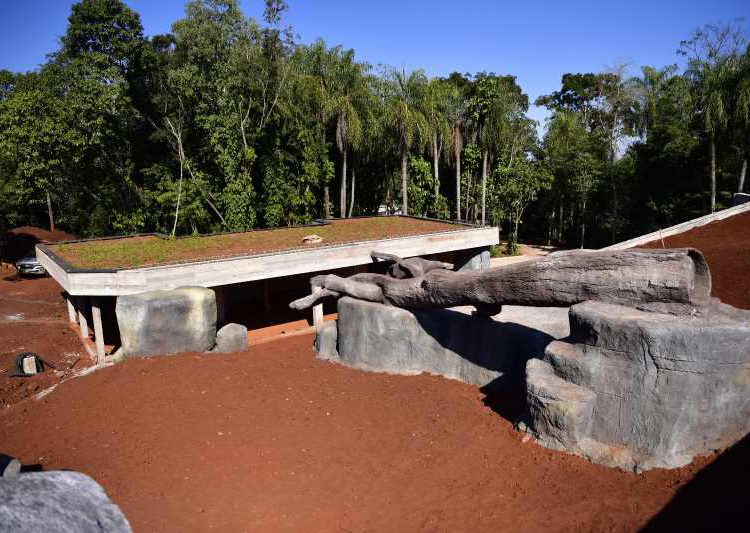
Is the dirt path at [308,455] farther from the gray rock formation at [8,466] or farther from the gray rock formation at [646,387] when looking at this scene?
the gray rock formation at [8,466]

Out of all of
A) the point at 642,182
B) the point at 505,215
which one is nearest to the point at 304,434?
the point at 505,215

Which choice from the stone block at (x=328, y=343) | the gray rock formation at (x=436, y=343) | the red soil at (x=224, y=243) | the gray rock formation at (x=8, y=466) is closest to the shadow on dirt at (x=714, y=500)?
the gray rock formation at (x=436, y=343)

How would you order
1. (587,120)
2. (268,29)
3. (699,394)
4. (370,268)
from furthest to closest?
(587,120) < (268,29) < (370,268) < (699,394)

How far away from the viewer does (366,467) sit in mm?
7844

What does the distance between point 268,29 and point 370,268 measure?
12.5 m

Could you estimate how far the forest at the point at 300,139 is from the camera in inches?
811

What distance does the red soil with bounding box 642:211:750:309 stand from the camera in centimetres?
1477

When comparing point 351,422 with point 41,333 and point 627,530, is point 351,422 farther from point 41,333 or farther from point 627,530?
point 41,333

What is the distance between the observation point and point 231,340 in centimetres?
1323

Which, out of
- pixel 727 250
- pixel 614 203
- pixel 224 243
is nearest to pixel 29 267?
pixel 224 243

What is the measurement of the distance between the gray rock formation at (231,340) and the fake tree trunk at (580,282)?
5025 mm

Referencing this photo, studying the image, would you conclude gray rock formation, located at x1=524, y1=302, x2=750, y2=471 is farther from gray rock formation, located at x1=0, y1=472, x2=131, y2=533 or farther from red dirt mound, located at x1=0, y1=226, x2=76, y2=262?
red dirt mound, located at x1=0, y1=226, x2=76, y2=262

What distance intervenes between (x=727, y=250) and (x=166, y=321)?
1817 centimetres

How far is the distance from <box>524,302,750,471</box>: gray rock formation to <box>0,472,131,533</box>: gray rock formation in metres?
5.84
